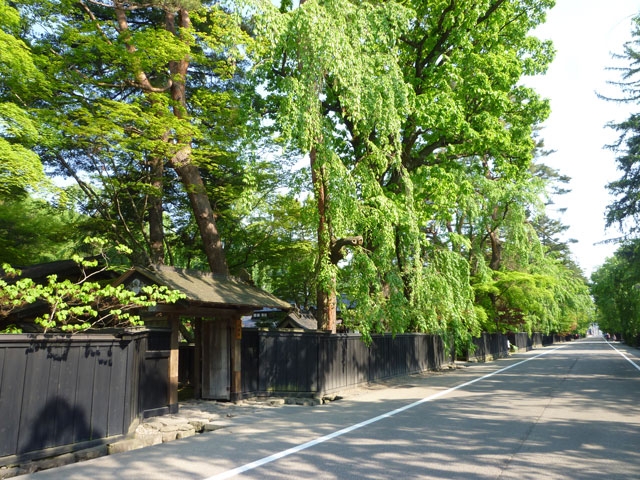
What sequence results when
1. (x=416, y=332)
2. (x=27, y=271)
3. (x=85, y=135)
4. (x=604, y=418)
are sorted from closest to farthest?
(x=604, y=418) < (x=85, y=135) < (x=27, y=271) < (x=416, y=332)

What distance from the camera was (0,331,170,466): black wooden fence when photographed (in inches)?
→ 263

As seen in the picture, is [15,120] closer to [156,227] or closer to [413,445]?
[156,227]

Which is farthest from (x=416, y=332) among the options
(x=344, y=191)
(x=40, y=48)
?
(x=40, y=48)

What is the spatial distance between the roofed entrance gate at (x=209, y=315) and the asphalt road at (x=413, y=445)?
2.22 meters

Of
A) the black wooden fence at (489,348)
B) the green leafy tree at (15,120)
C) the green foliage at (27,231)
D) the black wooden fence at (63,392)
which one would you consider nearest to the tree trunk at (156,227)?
the green foliage at (27,231)

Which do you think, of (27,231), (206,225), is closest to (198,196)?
(206,225)

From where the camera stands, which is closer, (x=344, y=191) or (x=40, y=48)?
(x=344, y=191)

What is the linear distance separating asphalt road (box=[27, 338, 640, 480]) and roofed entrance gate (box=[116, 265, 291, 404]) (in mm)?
2224

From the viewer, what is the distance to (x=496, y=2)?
1891cm

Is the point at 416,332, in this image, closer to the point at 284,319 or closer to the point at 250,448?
the point at 284,319

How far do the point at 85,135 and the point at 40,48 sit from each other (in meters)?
4.01

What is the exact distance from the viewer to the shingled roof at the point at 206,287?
11656mm

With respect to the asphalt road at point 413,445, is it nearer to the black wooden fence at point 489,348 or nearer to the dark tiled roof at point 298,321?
the dark tiled roof at point 298,321

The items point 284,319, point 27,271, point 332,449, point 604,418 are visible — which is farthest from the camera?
point 284,319
